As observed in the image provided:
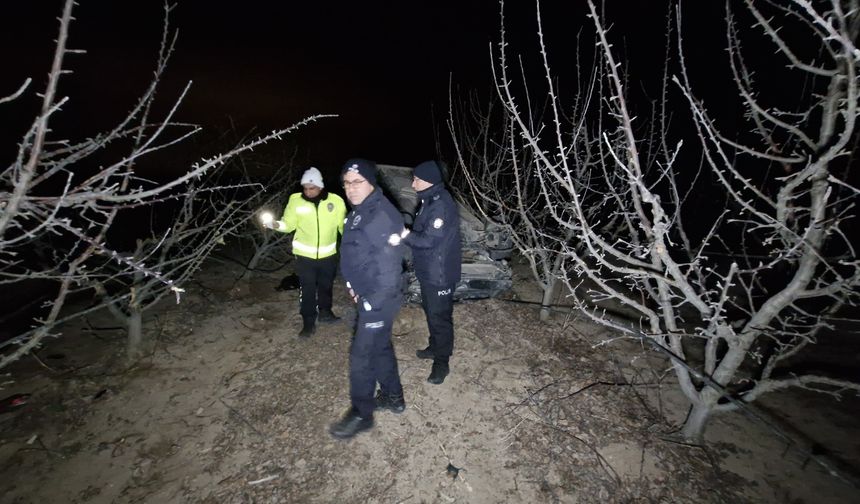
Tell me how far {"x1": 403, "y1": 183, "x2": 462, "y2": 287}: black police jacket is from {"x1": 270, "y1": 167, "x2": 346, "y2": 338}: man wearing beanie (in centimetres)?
118

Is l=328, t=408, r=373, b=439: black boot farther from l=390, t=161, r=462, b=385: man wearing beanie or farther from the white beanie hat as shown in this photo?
the white beanie hat

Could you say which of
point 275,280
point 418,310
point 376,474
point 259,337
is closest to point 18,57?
point 275,280

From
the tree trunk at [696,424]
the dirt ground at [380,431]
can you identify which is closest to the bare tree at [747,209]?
the tree trunk at [696,424]

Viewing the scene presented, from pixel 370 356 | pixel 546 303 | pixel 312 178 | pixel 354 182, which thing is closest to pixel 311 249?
pixel 312 178

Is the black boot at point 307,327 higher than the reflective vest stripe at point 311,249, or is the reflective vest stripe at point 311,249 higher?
the reflective vest stripe at point 311,249

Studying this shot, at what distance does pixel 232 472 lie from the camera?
116 inches

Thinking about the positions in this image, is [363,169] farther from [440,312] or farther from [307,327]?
[307,327]

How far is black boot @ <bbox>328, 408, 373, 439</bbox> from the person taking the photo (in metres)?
3.28

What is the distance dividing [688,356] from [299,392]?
15.5 feet

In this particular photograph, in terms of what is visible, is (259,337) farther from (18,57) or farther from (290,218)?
(18,57)

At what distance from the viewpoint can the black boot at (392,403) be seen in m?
3.54

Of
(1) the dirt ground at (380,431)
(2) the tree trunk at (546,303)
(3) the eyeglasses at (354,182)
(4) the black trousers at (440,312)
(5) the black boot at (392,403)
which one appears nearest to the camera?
(1) the dirt ground at (380,431)

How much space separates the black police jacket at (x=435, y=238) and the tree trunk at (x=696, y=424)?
2.42 meters

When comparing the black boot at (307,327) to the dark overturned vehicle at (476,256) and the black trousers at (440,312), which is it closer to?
the dark overturned vehicle at (476,256)
